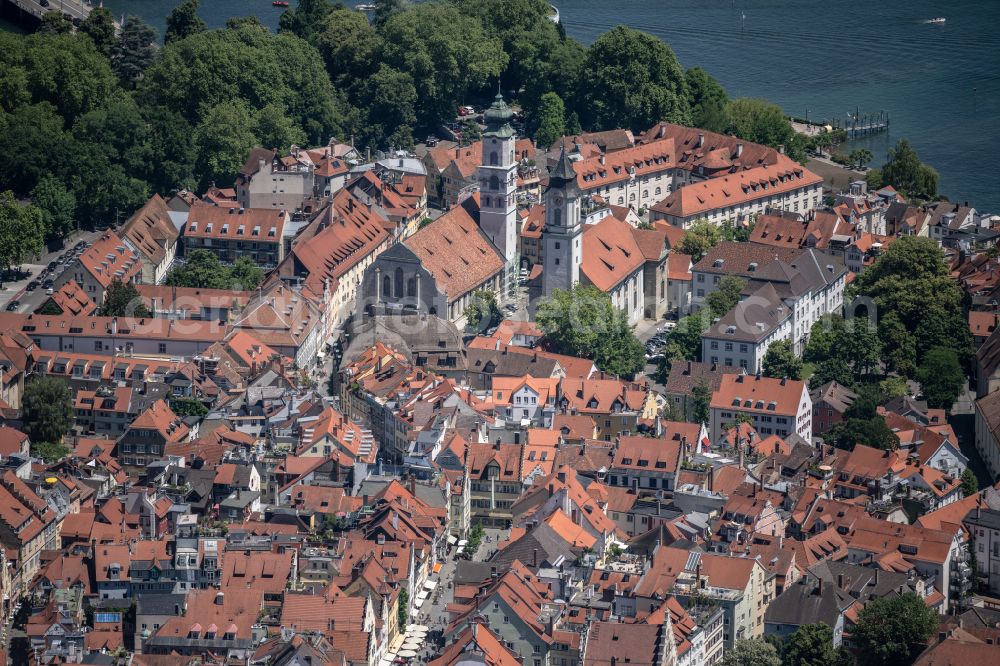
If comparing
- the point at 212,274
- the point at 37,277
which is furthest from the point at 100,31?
the point at 212,274

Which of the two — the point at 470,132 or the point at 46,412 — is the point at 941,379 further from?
the point at 470,132

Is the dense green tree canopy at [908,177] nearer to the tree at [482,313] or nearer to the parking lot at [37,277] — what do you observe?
the tree at [482,313]

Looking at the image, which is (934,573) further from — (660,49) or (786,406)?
(660,49)

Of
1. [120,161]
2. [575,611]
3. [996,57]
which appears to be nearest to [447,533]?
[575,611]

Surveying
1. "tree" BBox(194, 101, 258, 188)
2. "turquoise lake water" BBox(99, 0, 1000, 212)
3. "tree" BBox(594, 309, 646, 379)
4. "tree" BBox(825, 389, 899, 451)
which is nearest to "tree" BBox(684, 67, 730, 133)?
"turquoise lake water" BBox(99, 0, 1000, 212)

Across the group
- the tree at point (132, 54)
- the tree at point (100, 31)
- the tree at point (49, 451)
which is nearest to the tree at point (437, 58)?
the tree at point (132, 54)

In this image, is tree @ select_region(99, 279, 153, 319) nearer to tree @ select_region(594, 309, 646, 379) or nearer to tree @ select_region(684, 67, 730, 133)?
tree @ select_region(594, 309, 646, 379)
